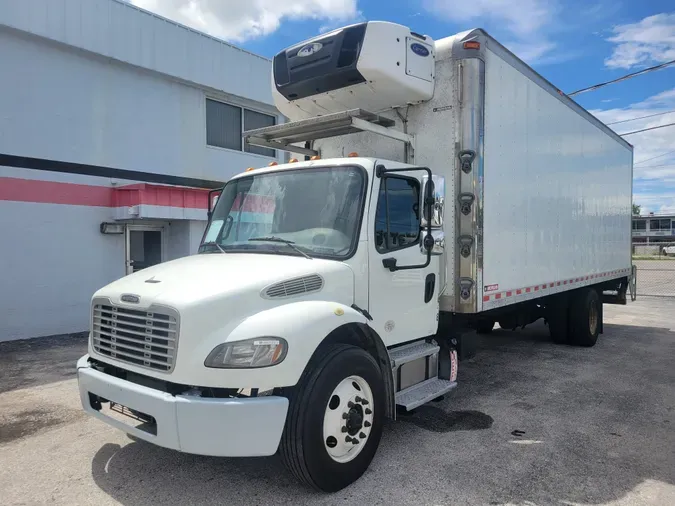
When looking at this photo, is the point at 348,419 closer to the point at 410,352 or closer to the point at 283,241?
the point at 410,352

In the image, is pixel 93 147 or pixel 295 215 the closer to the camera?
pixel 295 215

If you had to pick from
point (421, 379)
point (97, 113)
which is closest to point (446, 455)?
point (421, 379)

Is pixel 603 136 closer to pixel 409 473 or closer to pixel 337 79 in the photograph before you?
pixel 337 79

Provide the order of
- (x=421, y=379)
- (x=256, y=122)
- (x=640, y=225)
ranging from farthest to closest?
1. (x=640, y=225)
2. (x=256, y=122)
3. (x=421, y=379)

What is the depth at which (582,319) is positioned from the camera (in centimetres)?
874

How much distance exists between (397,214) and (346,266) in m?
0.74

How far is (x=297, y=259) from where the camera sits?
4035mm

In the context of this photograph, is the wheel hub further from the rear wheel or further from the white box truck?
the rear wheel

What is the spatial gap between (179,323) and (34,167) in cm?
798

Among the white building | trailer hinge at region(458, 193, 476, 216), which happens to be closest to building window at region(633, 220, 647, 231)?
the white building

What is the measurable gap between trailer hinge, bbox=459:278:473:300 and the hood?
1554 mm

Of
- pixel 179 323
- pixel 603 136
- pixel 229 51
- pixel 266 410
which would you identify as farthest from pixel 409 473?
pixel 229 51

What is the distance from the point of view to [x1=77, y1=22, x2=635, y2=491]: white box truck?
3.30 m

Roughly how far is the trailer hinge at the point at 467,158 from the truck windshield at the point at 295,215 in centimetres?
130
